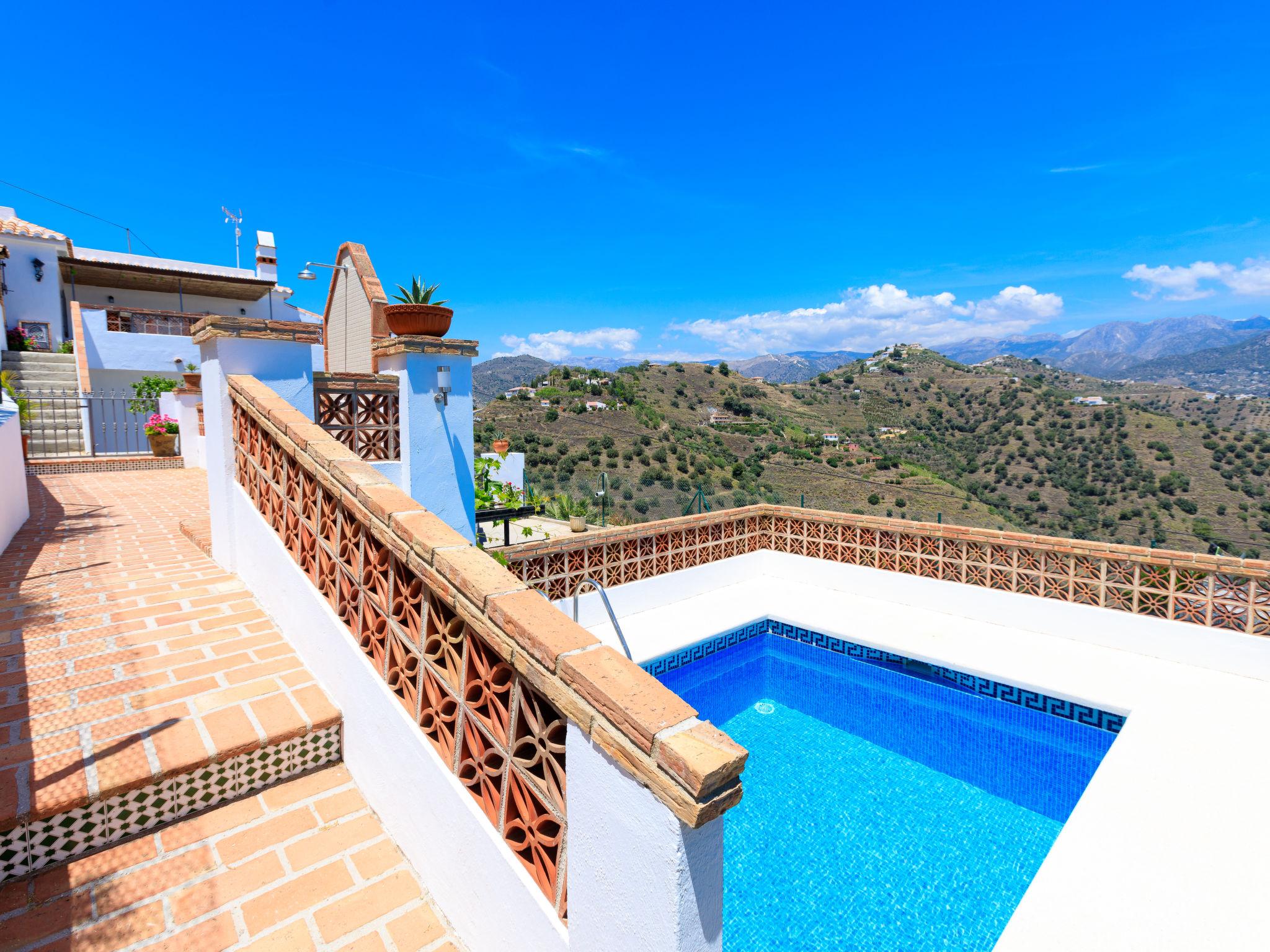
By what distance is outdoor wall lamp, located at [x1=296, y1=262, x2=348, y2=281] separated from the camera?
7.32 meters

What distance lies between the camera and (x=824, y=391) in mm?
49812

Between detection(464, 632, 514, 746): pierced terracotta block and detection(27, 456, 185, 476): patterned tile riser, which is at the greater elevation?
detection(27, 456, 185, 476): patterned tile riser

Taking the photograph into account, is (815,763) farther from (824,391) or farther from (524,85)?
(824,391)

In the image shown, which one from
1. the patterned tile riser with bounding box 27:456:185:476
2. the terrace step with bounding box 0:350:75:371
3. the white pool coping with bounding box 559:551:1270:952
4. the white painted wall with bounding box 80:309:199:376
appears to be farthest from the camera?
the white painted wall with bounding box 80:309:199:376

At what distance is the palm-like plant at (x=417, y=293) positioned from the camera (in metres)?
5.51

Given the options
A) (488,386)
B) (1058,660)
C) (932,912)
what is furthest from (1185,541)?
(488,386)

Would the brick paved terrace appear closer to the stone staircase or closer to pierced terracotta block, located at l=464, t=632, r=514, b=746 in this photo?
pierced terracotta block, located at l=464, t=632, r=514, b=746

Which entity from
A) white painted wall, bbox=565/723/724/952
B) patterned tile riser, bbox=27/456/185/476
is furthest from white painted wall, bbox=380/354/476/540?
patterned tile riser, bbox=27/456/185/476

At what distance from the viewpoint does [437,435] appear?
510cm

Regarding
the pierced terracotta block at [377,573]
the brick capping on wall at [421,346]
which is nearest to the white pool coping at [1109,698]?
the pierced terracotta block at [377,573]

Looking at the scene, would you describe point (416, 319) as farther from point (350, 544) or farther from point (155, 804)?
point (155, 804)

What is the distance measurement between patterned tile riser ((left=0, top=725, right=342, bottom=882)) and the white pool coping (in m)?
3.73

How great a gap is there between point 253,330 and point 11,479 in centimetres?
355

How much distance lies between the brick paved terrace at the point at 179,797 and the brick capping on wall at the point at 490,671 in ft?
1.67
